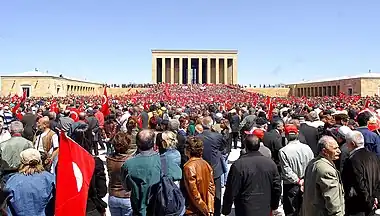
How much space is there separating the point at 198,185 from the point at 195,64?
78.8 metres

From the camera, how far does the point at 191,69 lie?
81188mm

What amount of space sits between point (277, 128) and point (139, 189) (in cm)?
411

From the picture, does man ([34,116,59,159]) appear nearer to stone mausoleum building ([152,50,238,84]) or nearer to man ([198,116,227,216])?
man ([198,116,227,216])

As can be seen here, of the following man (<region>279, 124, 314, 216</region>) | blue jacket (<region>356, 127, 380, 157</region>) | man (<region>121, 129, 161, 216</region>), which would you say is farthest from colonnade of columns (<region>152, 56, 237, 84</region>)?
man (<region>121, 129, 161, 216</region>)

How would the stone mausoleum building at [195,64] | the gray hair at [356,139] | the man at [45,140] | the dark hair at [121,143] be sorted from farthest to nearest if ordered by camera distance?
the stone mausoleum building at [195,64] < the man at [45,140] < the gray hair at [356,139] < the dark hair at [121,143]

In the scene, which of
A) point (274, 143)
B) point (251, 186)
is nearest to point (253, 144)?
point (251, 186)

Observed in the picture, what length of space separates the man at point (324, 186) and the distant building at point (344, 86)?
54.7 meters

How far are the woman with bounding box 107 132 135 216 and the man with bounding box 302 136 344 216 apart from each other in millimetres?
2039

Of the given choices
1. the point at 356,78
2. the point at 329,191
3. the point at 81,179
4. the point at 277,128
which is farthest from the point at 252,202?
the point at 356,78

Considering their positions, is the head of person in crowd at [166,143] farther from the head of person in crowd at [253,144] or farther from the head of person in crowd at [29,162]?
the head of person in crowd at [29,162]

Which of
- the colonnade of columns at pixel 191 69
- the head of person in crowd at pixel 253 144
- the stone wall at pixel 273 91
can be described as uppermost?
the colonnade of columns at pixel 191 69

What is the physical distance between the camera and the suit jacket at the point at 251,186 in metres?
4.98

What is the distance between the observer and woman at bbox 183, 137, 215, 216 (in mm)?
4824

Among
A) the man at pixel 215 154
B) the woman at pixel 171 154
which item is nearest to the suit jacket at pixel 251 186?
the woman at pixel 171 154
